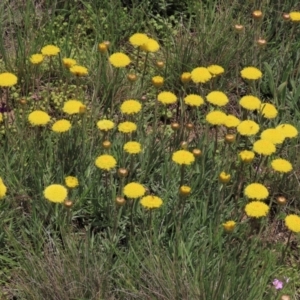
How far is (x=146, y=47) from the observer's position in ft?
10.9

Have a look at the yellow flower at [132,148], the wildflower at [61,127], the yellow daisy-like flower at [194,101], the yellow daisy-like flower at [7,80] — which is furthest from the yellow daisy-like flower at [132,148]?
the yellow daisy-like flower at [7,80]

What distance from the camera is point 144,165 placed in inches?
124

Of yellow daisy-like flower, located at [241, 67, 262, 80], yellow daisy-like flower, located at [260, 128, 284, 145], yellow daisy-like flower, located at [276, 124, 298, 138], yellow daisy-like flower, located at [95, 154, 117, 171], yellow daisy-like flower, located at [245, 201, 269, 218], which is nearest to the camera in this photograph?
yellow daisy-like flower, located at [245, 201, 269, 218]

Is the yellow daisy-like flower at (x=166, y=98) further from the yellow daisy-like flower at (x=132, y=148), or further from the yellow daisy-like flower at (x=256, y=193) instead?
the yellow daisy-like flower at (x=256, y=193)

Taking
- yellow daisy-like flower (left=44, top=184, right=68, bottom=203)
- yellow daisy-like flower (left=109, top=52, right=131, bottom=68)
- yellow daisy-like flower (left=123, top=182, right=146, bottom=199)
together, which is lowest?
yellow daisy-like flower (left=44, top=184, right=68, bottom=203)

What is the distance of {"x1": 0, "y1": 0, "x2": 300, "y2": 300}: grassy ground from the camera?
259cm

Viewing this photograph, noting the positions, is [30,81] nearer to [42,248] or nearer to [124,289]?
[42,248]

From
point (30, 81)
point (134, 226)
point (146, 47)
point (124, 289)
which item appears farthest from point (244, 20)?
point (124, 289)

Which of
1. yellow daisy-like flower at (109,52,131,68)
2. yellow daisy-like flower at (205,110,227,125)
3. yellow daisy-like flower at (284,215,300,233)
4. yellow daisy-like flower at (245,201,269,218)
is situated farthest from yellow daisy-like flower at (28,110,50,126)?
yellow daisy-like flower at (284,215,300,233)

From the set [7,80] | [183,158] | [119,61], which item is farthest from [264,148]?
[7,80]

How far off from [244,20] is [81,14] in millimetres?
925

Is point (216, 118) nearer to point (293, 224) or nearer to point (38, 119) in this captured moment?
point (293, 224)

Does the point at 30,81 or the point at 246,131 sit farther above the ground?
the point at 246,131

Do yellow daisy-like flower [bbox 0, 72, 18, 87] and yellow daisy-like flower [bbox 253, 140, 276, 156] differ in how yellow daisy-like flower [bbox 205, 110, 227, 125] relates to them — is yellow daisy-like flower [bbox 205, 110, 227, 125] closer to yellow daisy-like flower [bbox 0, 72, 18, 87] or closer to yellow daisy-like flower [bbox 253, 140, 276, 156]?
yellow daisy-like flower [bbox 253, 140, 276, 156]
